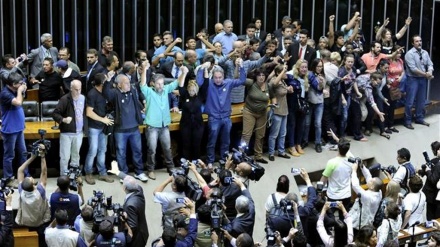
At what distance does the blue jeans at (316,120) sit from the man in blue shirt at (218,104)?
5.33 ft

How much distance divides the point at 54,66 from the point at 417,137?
279 inches

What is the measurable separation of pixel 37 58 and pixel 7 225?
505 cm

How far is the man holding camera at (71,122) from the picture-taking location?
1573cm

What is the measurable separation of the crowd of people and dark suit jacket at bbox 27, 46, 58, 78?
0.02m

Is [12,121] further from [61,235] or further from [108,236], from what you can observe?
[108,236]

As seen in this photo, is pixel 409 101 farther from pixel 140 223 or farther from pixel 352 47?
pixel 140 223

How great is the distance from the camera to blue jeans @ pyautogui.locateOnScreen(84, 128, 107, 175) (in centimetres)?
1619

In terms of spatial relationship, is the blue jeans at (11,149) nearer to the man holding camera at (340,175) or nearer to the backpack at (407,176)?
the man holding camera at (340,175)

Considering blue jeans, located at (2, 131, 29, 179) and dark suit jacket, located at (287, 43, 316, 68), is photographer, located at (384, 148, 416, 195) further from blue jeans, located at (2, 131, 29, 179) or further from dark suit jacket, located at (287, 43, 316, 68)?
blue jeans, located at (2, 131, 29, 179)

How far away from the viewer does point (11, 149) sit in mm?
15781

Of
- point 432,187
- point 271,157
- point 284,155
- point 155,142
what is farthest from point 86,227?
point 284,155

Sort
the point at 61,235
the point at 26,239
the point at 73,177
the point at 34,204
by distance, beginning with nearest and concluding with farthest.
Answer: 1. the point at 61,235
2. the point at 73,177
3. the point at 34,204
4. the point at 26,239

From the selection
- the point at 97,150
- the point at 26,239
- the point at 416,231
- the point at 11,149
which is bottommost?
the point at 26,239

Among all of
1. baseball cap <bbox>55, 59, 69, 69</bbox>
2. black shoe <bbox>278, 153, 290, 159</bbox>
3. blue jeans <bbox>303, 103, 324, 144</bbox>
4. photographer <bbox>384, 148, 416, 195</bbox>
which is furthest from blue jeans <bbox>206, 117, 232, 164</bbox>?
photographer <bbox>384, 148, 416, 195</bbox>
